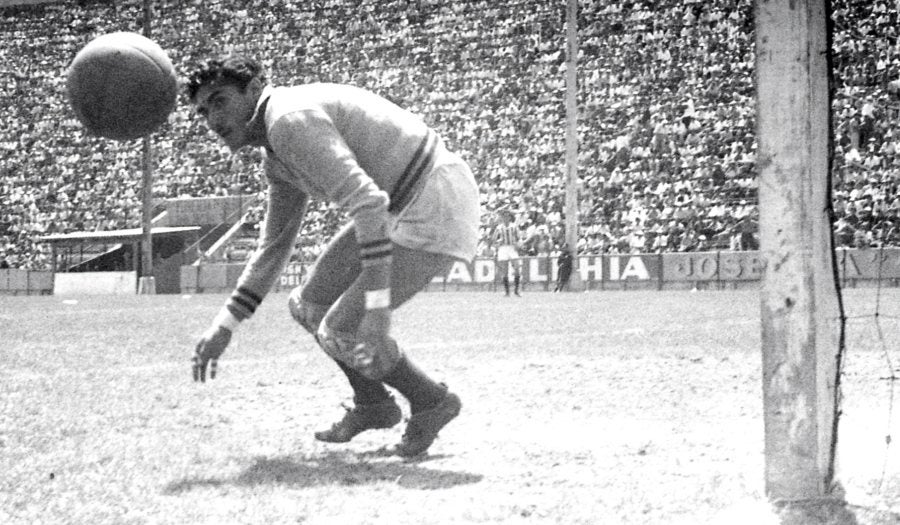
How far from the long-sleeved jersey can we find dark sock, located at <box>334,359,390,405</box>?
0.46 m

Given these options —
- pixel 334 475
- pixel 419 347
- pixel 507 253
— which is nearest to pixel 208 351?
pixel 334 475

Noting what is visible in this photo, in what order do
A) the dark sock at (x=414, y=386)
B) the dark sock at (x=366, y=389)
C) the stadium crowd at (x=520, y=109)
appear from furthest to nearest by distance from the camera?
the stadium crowd at (x=520, y=109), the dark sock at (x=366, y=389), the dark sock at (x=414, y=386)

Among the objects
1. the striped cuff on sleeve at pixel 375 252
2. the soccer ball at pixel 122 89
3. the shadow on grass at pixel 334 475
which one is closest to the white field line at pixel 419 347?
the soccer ball at pixel 122 89

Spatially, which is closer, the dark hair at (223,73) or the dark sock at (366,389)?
the dark hair at (223,73)

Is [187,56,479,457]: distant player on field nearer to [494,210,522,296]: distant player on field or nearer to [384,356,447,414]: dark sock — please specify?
[384,356,447,414]: dark sock

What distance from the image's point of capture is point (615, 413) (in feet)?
18.4

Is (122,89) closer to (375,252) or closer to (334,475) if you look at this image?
(375,252)

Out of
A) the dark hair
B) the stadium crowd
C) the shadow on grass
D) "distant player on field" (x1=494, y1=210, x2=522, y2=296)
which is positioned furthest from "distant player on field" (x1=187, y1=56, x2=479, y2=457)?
"distant player on field" (x1=494, y1=210, x2=522, y2=296)

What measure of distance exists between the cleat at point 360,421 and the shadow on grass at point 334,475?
22cm

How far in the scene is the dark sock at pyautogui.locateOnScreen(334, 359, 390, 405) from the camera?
4727mm

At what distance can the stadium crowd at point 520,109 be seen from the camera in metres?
24.7

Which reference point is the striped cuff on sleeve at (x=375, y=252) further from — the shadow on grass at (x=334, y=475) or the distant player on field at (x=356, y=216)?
the shadow on grass at (x=334, y=475)

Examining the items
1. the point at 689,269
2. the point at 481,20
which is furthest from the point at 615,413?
the point at 481,20

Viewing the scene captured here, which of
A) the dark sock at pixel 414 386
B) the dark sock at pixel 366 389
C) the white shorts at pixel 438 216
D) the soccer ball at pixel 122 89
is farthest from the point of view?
the soccer ball at pixel 122 89
